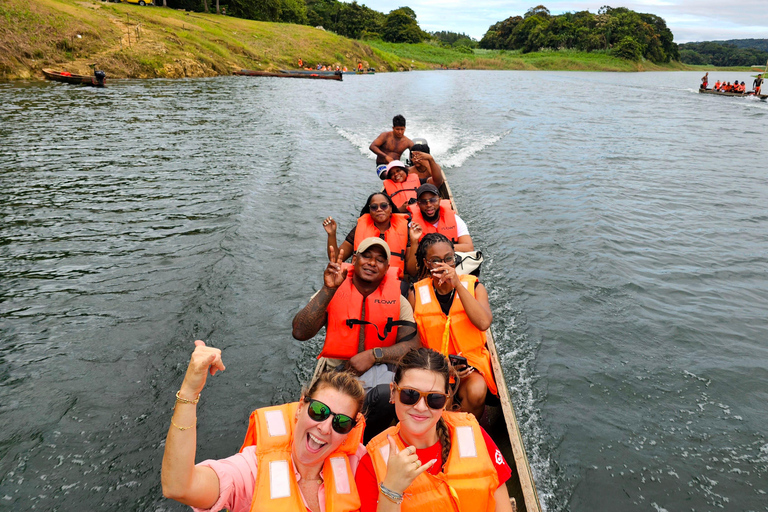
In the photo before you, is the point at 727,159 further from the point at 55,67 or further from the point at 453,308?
the point at 55,67

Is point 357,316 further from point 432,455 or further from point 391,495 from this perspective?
point 391,495

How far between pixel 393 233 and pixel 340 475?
3681 mm

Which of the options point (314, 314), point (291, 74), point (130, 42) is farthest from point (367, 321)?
point (291, 74)

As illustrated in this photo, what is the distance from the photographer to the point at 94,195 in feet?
33.4

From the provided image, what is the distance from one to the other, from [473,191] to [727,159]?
9537 mm

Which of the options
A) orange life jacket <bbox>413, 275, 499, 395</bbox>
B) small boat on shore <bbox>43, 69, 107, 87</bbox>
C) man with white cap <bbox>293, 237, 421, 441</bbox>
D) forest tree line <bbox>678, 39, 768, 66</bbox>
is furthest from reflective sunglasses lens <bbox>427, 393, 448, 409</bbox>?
forest tree line <bbox>678, 39, 768, 66</bbox>

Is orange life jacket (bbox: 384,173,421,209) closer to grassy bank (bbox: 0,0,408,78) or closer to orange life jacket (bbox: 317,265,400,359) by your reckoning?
orange life jacket (bbox: 317,265,400,359)

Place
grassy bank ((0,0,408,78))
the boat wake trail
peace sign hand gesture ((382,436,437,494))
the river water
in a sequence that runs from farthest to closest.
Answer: grassy bank ((0,0,408,78)), the boat wake trail, the river water, peace sign hand gesture ((382,436,437,494))

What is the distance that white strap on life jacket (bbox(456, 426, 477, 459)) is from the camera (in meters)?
2.58

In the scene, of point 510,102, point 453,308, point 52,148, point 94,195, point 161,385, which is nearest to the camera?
point 453,308

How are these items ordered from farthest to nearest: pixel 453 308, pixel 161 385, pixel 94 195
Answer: pixel 94 195, pixel 161 385, pixel 453 308

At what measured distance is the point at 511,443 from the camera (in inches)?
139

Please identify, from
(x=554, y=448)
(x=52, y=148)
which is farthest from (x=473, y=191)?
(x=52, y=148)

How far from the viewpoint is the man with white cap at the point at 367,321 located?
387 cm
